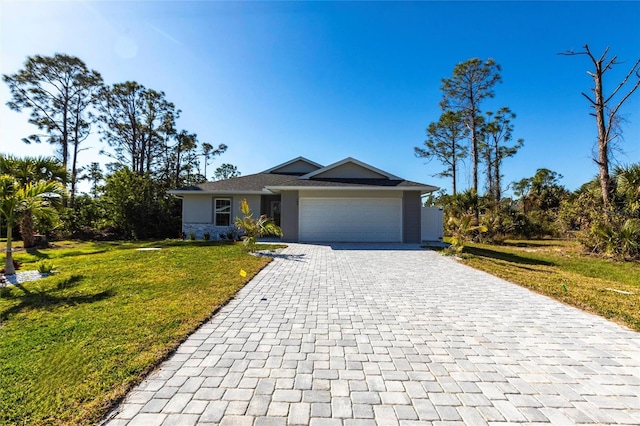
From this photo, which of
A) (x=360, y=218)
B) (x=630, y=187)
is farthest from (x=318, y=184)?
(x=630, y=187)

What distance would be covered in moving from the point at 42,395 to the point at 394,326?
12.5 feet

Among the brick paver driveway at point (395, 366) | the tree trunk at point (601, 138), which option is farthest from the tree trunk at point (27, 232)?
the tree trunk at point (601, 138)

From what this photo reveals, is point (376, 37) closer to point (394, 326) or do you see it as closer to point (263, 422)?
point (394, 326)

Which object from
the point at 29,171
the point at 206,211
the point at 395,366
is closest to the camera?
the point at 395,366

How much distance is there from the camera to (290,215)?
45.7 feet

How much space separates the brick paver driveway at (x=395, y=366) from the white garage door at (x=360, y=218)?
28.3 ft

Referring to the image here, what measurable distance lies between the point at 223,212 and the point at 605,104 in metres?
19.4

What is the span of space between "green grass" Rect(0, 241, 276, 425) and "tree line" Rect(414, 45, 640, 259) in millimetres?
9434

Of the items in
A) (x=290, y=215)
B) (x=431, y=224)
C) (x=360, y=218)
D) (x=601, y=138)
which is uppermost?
(x=601, y=138)

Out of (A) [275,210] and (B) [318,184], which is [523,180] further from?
(A) [275,210]

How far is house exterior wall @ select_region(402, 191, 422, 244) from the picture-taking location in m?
13.7

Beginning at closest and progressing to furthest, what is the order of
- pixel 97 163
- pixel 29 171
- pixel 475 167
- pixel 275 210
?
pixel 29 171
pixel 275 210
pixel 475 167
pixel 97 163

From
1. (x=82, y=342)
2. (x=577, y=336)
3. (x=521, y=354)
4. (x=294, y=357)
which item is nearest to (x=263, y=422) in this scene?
(x=294, y=357)

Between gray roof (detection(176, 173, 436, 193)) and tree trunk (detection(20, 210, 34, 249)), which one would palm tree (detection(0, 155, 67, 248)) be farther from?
gray roof (detection(176, 173, 436, 193))
